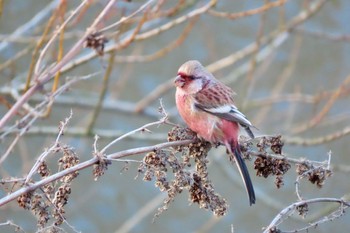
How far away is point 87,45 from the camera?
123 inches

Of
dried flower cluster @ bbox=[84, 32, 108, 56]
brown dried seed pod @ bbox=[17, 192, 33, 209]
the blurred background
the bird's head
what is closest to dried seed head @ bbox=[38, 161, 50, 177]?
brown dried seed pod @ bbox=[17, 192, 33, 209]

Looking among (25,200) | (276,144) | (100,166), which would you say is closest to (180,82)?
(276,144)

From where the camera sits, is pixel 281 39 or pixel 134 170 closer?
pixel 281 39

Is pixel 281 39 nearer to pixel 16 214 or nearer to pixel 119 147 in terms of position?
pixel 119 147

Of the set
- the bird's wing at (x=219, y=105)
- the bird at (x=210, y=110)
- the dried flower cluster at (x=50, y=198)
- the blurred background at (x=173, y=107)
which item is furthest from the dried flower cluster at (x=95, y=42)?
the blurred background at (x=173, y=107)

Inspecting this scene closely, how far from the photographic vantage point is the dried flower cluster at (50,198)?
2850mm

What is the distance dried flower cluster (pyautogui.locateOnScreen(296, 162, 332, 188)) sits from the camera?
325 centimetres

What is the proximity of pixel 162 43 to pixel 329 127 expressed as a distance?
2152 millimetres

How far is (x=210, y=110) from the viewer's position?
422 centimetres

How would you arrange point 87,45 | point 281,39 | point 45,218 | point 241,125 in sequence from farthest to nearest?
point 281,39, point 241,125, point 87,45, point 45,218

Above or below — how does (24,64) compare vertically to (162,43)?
below

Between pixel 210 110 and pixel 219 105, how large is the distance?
70mm

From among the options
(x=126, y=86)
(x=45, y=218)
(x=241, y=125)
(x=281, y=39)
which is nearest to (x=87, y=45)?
(x=45, y=218)

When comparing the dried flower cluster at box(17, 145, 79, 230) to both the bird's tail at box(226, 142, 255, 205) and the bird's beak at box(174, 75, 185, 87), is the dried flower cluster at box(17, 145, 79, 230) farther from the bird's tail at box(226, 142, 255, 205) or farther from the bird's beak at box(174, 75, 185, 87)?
the bird's beak at box(174, 75, 185, 87)
